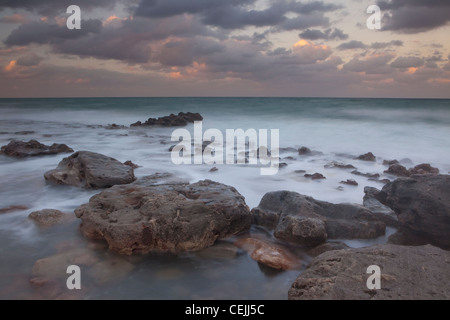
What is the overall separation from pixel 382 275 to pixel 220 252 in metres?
1.81

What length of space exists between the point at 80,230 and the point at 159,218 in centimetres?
123

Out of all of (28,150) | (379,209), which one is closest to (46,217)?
(379,209)

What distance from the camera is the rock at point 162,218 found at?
149 inches

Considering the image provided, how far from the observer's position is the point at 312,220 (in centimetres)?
409

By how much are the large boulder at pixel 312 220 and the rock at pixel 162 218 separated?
0.46 m

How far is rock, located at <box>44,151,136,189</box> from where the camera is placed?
6.10 m

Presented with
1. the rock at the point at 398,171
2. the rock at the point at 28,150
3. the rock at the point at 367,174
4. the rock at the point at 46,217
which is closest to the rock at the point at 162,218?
the rock at the point at 46,217

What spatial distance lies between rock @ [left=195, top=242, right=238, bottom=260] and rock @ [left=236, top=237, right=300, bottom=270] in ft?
0.47

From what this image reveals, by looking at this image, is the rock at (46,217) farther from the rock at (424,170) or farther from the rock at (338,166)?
the rock at (424,170)

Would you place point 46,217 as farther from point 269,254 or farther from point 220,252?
point 269,254

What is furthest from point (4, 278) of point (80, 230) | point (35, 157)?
point (35, 157)

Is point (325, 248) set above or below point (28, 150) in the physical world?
below

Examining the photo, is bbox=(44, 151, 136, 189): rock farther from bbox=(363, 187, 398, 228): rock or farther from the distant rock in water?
the distant rock in water
